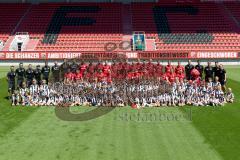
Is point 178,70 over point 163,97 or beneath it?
over

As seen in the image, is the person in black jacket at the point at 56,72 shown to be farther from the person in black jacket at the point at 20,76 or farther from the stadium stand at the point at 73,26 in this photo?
the stadium stand at the point at 73,26

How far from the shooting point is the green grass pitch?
10.9m

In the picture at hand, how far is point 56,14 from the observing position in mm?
43594

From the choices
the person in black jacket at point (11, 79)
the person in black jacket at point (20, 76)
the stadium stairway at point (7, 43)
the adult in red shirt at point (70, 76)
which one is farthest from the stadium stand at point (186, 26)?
the person in black jacket at point (11, 79)

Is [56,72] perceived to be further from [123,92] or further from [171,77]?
[171,77]

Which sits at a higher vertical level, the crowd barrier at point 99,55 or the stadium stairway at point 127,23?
the stadium stairway at point 127,23

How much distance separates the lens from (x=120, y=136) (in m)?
12.7

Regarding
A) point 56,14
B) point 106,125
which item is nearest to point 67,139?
point 106,125

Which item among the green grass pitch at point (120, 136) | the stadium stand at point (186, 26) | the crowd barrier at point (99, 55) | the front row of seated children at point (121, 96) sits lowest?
the green grass pitch at point (120, 136)

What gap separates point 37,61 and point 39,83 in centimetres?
1679

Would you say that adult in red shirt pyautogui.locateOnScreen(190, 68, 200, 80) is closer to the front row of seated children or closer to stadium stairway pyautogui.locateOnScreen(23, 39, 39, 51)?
the front row of seated children

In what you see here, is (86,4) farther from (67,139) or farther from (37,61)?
(67,139)

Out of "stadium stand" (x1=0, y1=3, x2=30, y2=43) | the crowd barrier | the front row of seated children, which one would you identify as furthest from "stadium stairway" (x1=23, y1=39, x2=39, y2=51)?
the front row of seated children

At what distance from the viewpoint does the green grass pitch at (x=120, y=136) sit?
1090cm
